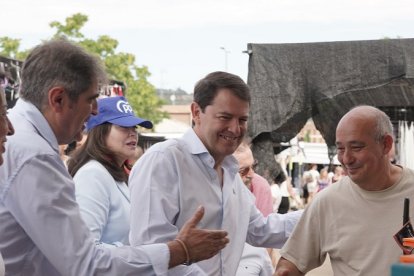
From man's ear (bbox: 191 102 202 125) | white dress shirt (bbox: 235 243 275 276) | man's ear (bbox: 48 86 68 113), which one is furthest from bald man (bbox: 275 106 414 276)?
man's ear (bbox: 48 86 68 113)

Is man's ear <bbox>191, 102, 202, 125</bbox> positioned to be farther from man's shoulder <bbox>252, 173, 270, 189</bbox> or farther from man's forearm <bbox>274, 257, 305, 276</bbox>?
man's shoulder <bbox>252, 173, 270, 189</bbox>

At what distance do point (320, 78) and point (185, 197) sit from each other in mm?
3638

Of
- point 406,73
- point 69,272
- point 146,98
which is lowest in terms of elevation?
point 146,98

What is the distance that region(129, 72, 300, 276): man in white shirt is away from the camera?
13.5 ft

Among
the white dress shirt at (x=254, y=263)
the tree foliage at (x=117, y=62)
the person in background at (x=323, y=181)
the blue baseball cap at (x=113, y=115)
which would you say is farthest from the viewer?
the tree foliage at (x=117, y=62)

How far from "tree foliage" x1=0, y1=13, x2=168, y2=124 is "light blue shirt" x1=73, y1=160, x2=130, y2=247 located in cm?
3047

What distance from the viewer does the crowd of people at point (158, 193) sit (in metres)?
3.06

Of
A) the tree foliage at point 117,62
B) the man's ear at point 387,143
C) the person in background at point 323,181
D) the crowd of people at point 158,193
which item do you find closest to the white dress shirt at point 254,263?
the crowd of people at point 158,193

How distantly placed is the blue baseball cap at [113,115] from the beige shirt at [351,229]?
128cm

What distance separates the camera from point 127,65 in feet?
148

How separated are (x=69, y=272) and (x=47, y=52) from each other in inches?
31.2

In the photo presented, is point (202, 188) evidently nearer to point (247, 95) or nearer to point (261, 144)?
point (247, 95)

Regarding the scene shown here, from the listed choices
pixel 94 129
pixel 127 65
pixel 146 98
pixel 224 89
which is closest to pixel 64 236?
pixel 224 89

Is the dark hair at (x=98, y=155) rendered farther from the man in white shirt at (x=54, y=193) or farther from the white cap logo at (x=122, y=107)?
the man in white shirt at (x=54, y=193)
